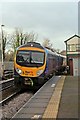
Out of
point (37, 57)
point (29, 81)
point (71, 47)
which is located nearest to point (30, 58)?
point (37, 57)

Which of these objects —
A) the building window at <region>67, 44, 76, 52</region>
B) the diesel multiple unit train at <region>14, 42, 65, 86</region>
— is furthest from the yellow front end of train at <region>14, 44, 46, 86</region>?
the building window at <region>67, 44, 76, 52</region>

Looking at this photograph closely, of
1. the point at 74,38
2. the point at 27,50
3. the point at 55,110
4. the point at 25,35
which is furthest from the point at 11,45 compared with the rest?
the point at 55,110

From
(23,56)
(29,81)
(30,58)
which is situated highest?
(23,56)

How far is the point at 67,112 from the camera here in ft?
26.1

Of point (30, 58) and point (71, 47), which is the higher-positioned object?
point (71, 47)

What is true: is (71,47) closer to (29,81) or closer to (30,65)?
(30,65)

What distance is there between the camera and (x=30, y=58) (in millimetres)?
17562

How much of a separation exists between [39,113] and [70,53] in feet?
142

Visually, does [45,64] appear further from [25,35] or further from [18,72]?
[25,35]

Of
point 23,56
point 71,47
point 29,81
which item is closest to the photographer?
point 29,81

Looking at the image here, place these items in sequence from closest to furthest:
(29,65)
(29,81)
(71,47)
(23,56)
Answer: (29,81) → (29,65) → (23,56) → (71,47)

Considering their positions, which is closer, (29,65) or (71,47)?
(29,65)

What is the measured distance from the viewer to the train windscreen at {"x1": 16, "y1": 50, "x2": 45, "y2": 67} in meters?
17.4

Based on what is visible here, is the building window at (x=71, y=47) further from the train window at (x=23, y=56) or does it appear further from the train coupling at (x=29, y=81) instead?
the train coupling at (x=29, y=81)
